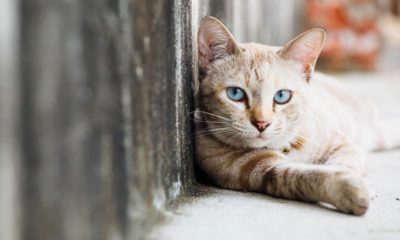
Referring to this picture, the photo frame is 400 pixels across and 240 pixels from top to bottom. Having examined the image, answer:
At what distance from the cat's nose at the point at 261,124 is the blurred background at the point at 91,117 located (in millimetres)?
344

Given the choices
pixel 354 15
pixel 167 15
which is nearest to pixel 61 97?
pixel 167 15

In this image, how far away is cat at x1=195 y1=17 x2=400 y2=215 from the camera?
2773 mm

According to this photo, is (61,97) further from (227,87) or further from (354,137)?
(354,137)

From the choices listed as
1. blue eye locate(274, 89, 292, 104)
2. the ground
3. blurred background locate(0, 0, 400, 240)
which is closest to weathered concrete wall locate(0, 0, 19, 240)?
blurred background locate(0, 0, 400, 240)

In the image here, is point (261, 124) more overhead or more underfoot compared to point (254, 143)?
more overhead

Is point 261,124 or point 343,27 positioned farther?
point 343,27

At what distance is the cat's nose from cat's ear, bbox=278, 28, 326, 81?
0.49 metres

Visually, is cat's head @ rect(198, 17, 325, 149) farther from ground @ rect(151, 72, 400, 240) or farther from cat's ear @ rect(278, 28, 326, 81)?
ground @ rect(151, 72, 400, 240)

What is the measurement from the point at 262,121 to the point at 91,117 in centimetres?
123

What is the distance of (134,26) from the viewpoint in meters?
2.00

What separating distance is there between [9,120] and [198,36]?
1747 mm

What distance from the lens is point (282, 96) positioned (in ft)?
9.73

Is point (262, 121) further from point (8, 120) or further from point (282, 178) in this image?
point (8, 120)

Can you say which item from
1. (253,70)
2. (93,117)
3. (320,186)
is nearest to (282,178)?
(320,186)
